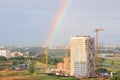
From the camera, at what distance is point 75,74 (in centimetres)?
3316

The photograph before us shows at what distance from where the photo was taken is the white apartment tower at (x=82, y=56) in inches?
1294

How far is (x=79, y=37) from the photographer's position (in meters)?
35.2

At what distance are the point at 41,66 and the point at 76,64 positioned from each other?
9.39m

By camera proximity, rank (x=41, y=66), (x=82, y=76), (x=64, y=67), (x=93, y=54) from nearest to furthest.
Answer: (x=82, y=76)
(x=93, y=54)
(x=64, y=67)
(x=41, y=66)

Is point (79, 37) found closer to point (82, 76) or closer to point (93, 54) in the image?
point (93, 54)

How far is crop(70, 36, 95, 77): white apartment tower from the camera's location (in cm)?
3288

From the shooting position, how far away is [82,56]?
3372 centimetres

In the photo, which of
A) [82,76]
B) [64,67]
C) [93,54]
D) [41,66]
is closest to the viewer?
[82,76]

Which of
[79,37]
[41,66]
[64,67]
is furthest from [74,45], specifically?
[41,66]

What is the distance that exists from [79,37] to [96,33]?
13.1ft

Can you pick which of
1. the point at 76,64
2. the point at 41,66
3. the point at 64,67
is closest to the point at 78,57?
the point at 76,64

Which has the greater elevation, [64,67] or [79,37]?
[79,37]

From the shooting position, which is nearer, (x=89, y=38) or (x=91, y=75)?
(x=91, y=75)

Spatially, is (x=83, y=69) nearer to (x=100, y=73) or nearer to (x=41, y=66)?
(x=100, y=73)
